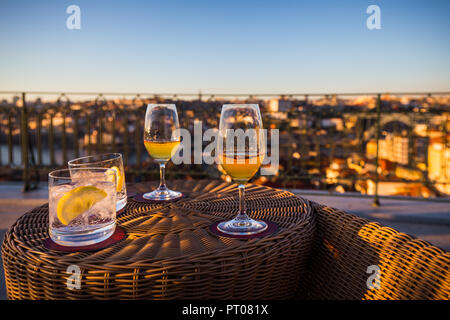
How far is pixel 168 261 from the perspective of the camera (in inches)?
26.3

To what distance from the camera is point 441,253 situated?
2.15 feet

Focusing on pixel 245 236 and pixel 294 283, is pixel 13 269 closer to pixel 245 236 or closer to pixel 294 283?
pixel 245 236

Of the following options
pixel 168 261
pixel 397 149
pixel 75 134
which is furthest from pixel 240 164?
pixel 75 134

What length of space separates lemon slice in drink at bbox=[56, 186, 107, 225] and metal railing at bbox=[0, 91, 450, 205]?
10.7 feet

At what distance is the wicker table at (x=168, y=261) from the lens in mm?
656

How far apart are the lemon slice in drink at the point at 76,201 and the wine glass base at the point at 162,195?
0.41m

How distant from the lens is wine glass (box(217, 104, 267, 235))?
2.80 ft

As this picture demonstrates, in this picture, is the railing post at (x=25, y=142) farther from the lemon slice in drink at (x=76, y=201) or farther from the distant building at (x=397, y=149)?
the distant building at (x=397, y=149)

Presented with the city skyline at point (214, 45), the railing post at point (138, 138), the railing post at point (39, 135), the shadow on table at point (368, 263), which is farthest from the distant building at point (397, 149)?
the railing post at point (39, 135)

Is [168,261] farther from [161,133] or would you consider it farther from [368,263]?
[161,133]

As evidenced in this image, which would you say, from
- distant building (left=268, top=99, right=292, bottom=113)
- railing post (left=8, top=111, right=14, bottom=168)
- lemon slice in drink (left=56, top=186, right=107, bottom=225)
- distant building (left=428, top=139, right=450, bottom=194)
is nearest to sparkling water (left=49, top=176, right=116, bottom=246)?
lemon slice in drink (left=56, top=186, right=107, bottom=225)

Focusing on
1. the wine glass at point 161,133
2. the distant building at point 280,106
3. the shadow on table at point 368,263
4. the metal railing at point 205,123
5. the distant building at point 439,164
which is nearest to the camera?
the shadow on table at point 368,263

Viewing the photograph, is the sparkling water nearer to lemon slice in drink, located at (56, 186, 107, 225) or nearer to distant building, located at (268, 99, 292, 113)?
lemon slice in drink, located at (56, 186, 107, 225)

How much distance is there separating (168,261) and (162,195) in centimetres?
52
